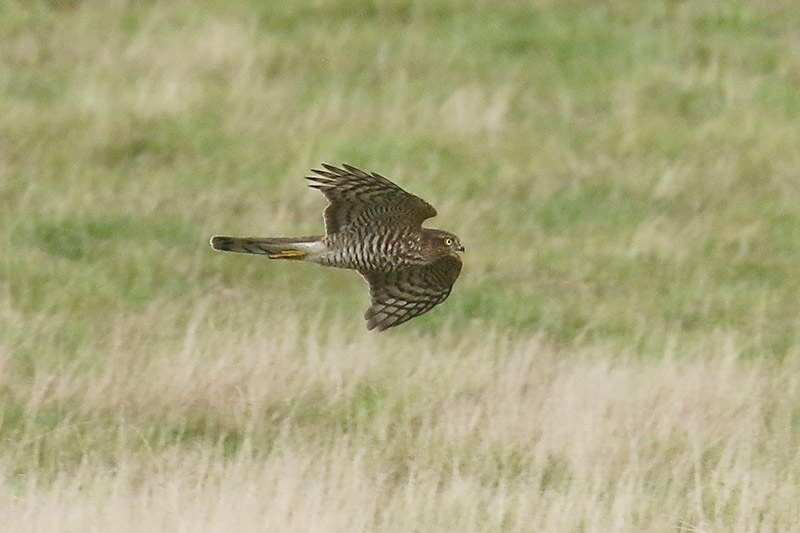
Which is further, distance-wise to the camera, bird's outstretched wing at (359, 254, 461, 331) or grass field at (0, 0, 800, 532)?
bird's outstretched wing at (359, 254, 461, 331)

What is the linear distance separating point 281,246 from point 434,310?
264 centimetres

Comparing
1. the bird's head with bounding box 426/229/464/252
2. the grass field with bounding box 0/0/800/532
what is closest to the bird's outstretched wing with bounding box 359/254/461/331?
the bird's head with bounding box 426/229/464/252

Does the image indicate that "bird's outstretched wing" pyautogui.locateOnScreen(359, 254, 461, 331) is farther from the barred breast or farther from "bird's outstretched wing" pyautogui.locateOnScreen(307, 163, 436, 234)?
"bird's outstretched wing" pyautogui.locateOnScreen(307, 163, 436, 234)

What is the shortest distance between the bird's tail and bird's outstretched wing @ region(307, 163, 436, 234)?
0.10 meters

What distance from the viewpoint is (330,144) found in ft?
47.4

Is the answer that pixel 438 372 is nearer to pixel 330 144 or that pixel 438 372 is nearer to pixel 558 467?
pixel 558 467

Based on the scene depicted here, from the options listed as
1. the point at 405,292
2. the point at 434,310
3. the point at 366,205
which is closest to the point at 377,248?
the point at 366,205

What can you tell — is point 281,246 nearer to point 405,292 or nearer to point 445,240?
point 405,292

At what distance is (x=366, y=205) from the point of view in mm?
7859

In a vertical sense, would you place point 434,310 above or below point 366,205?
below

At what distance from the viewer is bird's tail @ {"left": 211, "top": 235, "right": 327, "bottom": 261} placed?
798cm

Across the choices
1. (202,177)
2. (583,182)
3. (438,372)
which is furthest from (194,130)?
(438,372)

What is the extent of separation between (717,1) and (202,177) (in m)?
6.59

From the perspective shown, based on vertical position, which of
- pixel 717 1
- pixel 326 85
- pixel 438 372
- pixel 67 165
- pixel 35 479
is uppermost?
pixel 717 1
